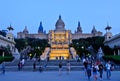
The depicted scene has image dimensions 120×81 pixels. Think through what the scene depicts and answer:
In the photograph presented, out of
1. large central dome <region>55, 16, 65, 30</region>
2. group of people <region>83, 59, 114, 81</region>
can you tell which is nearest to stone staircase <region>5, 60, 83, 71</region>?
group of people <region>83, 59, 114, 81</region>

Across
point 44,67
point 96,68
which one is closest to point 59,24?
point 44,67

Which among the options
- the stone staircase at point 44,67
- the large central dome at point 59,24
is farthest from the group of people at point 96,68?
the large central dome at point 59,24

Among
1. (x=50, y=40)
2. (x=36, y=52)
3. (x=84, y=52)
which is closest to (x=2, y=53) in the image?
(x=36, y=52)

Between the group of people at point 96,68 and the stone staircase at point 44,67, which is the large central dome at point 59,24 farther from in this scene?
the group of people at point 96,68

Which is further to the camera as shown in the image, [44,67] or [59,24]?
[59,24]

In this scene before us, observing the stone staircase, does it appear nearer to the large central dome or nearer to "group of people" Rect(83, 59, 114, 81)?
"group of people" Rect(83, 59, 114, 81)

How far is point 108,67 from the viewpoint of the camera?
22.6 m

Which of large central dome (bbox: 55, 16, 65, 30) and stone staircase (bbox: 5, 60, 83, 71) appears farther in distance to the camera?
large central dome (bbox: 55, 16, 65, 30)

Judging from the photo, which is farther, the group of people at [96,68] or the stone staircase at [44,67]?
the stone staircase at [44,67]

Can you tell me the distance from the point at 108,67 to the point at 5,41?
60.0 m

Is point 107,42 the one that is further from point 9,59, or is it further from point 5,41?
point 9,59

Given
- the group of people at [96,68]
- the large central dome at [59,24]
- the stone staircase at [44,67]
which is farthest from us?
the large central dome at [59,24]

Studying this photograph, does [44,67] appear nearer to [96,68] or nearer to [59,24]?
[96,68]

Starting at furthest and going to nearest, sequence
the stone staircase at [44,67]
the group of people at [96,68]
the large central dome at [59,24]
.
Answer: the large central dome at [59,24]
the stone staircase at [44,67]
the group of people at [96,68]
